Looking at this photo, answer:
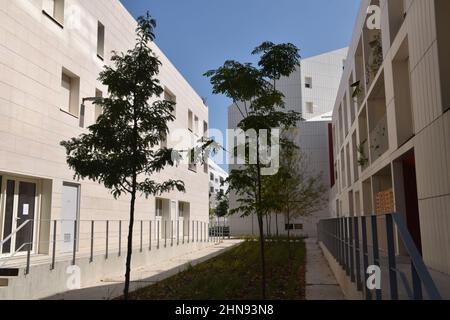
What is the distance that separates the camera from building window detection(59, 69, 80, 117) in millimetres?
14023

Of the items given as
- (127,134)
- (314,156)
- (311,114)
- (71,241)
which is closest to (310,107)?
(311,114)

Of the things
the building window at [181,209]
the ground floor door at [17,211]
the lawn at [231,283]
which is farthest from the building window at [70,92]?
the building window at [181,209]

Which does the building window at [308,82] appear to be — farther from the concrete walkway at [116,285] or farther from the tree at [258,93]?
the tree at [258,93]

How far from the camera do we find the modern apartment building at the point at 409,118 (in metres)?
8.19

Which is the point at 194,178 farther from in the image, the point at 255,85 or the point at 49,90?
the point at 255,85

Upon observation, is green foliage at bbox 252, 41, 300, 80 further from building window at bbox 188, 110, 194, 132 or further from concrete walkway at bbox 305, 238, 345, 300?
building window at bbox 188, 110, 194, 132

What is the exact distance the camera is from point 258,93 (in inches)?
345

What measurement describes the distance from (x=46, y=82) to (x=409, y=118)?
32.6ft

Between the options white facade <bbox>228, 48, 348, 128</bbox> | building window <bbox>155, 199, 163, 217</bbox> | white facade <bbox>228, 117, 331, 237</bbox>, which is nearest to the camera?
building window <bbox>155, 199, 163, 217</bbox>

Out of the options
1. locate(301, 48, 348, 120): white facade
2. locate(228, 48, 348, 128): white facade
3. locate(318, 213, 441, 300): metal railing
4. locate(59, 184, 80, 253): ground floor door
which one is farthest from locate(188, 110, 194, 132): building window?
locate(318, 213, 441, 300): metal railing

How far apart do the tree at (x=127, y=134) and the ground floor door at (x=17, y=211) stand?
2844 millimetres

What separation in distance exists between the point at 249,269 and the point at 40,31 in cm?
896

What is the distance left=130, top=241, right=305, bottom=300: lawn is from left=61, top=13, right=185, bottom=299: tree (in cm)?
174

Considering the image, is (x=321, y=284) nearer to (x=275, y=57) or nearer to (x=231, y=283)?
(x=231, y=283)
